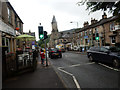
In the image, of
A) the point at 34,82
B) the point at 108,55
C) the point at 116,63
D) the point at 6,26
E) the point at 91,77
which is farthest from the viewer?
the point at 6,26

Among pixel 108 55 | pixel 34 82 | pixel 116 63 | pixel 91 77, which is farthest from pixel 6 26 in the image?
pixel 116 63

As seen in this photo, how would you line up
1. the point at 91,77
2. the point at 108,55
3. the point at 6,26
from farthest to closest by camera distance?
the point at 6,26 → the point at 108,55 → the point at 91,77

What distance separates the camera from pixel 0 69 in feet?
14.1

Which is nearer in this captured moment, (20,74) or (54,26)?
(20,74)

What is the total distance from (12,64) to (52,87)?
280 centimetres

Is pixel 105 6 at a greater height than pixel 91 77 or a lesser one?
greater

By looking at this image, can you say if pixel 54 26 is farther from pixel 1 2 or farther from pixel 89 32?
pixel 1 2

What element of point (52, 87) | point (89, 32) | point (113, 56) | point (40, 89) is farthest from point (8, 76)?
point (89, 32)

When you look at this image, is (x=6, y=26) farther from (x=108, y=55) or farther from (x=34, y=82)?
(x=108, y=55)

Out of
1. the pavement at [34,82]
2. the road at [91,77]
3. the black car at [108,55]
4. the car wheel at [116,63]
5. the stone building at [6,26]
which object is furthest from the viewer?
the stone building at [6,26]

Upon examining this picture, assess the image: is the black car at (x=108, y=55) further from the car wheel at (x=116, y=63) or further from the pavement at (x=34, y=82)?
the pavement at (x=34, y=82)

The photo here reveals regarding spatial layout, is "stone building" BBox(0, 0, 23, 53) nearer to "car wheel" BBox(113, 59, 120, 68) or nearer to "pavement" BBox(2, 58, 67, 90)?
"pavement" BBox(2, 58, 67, 90)

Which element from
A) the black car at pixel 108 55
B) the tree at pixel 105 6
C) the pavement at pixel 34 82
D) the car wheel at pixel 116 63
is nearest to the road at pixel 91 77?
the pavement at pixel 34 82

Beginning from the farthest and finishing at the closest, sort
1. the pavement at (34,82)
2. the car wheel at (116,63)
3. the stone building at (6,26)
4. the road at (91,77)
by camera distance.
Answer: the stone building at (6,26), the car wheel at (116,63), the road at (91,77), the pavement at (34,82)
